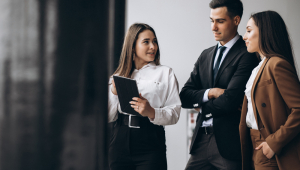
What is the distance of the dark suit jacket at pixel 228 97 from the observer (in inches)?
58.9

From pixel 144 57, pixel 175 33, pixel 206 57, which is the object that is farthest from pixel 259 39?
pixel 175 33

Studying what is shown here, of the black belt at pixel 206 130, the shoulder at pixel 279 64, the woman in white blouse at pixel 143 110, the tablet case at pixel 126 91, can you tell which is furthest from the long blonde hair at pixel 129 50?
the shoulder at pixel 279 64

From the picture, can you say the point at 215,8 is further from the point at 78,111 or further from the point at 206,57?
the point at 78,111

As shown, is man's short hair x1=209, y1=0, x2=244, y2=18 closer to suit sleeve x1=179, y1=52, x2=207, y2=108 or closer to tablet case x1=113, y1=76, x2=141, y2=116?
suit sleeve x1=179, y1=52, x2=207, y2=108

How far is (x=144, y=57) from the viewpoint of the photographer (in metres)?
1.63

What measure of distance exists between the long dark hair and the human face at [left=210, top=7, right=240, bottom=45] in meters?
0.29

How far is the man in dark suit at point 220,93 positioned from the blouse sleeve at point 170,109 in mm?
204

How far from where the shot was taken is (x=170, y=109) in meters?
1.48

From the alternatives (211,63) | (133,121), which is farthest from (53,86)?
(211,63)

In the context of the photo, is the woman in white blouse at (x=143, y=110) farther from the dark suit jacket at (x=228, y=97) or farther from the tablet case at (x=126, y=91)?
the dark suit jacket at (x=228, y=97)

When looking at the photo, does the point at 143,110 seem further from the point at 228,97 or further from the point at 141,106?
the point at 228,97

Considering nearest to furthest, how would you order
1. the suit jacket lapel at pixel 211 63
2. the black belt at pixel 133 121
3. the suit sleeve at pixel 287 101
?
the suit sleeve at pixel 287 101
the black belt at pixel 133 121
the suit jacket lapel at pixel 211 63

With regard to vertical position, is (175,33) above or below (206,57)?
above

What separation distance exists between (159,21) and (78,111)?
2870 millimetres
